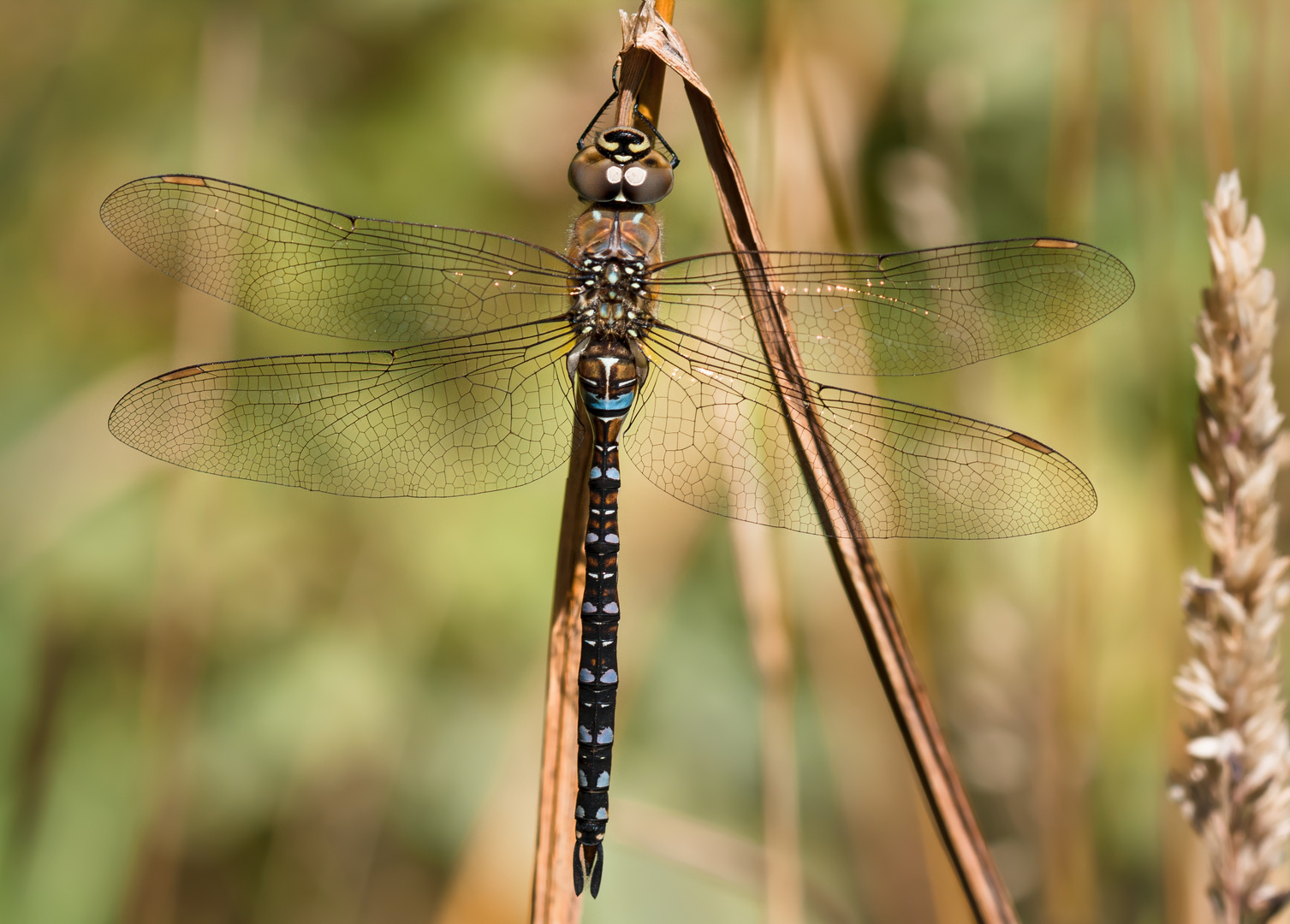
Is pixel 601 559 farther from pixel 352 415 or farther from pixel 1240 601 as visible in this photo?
pixel 1240 601

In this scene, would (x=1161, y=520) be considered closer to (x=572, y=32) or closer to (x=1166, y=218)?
(x=1166, y=218)

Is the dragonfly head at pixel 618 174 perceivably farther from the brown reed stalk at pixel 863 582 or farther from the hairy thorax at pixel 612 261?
the brown reed stalk at pixel 863 582

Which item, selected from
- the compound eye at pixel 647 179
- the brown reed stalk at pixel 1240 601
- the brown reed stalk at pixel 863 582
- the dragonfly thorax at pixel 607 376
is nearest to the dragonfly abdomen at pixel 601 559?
the dragonfly thorax at pixel 607 376

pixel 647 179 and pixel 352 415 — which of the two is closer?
pixel 647 179

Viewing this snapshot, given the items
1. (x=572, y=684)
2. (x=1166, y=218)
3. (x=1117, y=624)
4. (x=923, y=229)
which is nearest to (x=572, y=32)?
(x=923, y=229)

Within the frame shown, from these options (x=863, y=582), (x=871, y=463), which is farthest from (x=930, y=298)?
(x=863, y=582)

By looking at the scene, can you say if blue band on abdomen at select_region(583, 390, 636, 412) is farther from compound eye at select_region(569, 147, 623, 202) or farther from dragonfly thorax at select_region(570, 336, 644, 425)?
compound eye at select_region(569, 147, 623, 202)
